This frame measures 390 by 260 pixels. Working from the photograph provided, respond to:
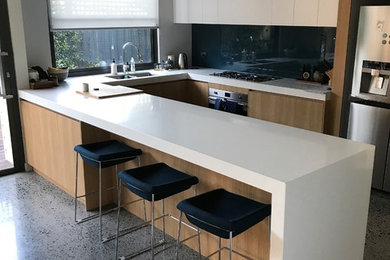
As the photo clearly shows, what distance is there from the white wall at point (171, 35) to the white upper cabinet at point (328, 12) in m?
2.24

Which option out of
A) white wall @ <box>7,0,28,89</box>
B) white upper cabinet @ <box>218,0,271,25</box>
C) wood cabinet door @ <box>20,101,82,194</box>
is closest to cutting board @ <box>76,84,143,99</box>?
wood cabinet door @ <box>20,101,82,194</box>

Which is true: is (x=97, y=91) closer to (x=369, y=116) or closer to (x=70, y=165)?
(x=70, y=165)

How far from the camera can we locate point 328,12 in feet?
13.0

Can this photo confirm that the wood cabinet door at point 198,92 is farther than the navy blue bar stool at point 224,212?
Yes

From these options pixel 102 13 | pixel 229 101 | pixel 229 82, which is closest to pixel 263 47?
pixel 229 82

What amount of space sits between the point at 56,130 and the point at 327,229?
2523 millimetres

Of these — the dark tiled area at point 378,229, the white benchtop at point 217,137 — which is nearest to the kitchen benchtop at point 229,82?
the dark tiled area at point 378,229

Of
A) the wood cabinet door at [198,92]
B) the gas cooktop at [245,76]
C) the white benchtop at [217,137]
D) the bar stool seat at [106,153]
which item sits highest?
the gas cooktop at [245,76]

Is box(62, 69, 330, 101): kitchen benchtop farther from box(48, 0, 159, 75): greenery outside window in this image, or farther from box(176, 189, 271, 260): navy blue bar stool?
box(176, 189, 271, 260): navy blue bar stool

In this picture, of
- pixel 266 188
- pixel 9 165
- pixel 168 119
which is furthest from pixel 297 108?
pixel 9 165

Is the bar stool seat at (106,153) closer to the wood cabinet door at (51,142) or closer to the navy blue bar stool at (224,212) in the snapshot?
the wood cabinet door at (51,142)

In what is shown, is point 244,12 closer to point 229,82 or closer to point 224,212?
point 229,82

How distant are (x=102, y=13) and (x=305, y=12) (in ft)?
7.73

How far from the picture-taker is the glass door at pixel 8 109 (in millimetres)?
4082
